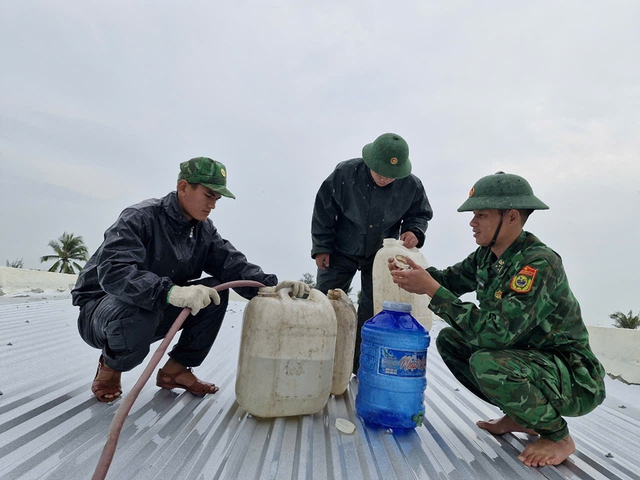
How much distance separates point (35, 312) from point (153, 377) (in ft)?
9.80

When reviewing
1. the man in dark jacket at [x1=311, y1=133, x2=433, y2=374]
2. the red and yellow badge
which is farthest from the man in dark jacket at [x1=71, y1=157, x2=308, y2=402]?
the red and yellow badge

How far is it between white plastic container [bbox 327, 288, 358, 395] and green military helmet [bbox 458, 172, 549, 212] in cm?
93

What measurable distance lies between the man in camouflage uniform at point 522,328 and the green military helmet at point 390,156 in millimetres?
738

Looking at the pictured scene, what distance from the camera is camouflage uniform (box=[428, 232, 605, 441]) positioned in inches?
70.2

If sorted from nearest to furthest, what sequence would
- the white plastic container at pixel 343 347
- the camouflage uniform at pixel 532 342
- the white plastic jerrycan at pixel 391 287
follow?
the camouflage uniform at pixel 532 342, the white plastic container at pixel 343 347, the white plastic jerrycan at pixel 391 287

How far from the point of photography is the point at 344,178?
312 centimetres

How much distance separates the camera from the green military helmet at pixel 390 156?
9.11 ft

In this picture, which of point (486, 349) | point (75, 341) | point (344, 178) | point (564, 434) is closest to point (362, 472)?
point (486, 349)

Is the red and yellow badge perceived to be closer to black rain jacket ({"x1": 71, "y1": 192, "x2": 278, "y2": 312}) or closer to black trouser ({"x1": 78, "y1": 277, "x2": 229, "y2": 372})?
black rain jacket ({"x1": 71, "y1": 192, "x2": 278, "y2": 312})

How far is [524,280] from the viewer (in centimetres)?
182

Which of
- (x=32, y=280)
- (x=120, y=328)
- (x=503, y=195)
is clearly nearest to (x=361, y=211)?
(x=503, y=195)

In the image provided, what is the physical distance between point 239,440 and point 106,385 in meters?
0.82

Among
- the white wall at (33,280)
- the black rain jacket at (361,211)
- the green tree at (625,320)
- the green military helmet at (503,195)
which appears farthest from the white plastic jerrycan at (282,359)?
the green tree at (625,320)

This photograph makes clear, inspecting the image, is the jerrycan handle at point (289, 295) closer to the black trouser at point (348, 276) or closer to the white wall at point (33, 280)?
the black trouser at point (348, 276)
